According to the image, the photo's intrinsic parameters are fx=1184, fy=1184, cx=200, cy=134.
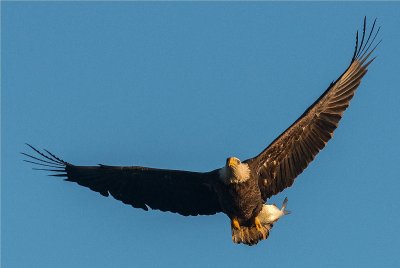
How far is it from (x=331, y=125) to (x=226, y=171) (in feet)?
5.43

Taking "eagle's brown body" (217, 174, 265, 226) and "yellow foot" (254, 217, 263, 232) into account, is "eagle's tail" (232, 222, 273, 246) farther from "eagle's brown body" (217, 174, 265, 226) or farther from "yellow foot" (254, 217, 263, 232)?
"eagle's brown body" (217, 174, 265, 226)

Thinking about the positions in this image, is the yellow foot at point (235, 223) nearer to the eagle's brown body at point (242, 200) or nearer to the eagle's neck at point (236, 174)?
the eagle's brown body at point (242, 200)

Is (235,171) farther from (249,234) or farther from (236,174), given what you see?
(249,234)

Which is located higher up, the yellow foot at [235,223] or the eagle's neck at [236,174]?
the eagle's neck at [236,174]

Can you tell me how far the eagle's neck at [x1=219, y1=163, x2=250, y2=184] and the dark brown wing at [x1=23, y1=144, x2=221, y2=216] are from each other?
608 millimetres

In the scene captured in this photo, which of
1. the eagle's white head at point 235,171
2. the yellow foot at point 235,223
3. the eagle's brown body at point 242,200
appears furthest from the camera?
the yellow foot at point 235,223

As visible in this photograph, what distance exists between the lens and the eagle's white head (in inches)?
608

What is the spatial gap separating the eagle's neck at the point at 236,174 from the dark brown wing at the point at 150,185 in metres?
0.61

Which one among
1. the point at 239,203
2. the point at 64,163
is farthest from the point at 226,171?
the point at 64,163

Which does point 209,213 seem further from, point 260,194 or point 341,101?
point 341,101

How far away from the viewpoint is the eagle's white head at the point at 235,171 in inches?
608

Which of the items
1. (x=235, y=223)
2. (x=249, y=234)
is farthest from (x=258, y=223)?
(x=235, y=223)

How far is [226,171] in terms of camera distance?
15586mm

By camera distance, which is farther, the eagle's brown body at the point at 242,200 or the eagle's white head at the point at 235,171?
the eagle's brown body at the point at 242,200
